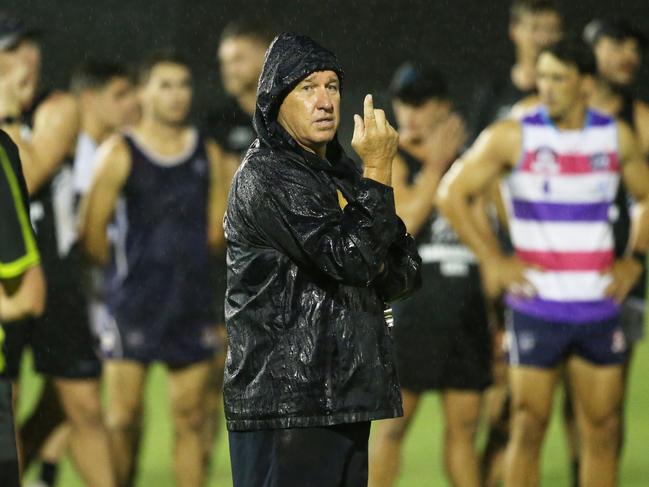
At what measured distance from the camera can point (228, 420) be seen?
3512 mm

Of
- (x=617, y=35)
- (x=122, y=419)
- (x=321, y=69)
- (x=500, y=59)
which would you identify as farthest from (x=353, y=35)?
(x=321, y=69)

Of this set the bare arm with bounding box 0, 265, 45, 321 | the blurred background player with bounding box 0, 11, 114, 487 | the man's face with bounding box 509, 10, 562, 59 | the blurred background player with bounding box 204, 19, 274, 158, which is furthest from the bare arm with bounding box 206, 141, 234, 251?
the bare arm with bounding box 0, 265, 45, 321

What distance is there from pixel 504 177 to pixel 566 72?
48 centimetres

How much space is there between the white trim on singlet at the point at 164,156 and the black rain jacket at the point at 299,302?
2.73 m

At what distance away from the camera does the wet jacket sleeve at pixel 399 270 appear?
3.52 metres

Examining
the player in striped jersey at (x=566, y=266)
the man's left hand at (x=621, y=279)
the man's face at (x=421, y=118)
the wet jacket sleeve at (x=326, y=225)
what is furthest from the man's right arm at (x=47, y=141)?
the wet jacket sleeve at (x=326, y=225)

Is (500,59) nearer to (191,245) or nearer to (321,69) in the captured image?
(191,245)

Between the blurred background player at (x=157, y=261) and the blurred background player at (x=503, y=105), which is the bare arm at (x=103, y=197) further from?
the blurred background player at (x=503, y=105)

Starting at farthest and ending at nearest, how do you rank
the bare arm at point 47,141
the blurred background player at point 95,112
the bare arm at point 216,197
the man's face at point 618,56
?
the man's face at point 618,56
the blurred background player at point 95,112
the bare arm at point 216,197
the bare arm at point 47,141

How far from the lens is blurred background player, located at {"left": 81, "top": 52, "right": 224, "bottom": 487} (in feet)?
20.2

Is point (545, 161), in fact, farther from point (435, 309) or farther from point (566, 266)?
point (435, 309)


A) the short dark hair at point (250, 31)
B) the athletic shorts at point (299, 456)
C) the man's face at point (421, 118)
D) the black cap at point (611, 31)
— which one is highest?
the short dark hair at point (250, 31)

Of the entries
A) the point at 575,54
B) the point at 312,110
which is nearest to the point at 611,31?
the point at 575,54

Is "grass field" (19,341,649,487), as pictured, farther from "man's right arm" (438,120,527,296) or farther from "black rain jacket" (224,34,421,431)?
"black rain jacket" (224,34,421,431)
